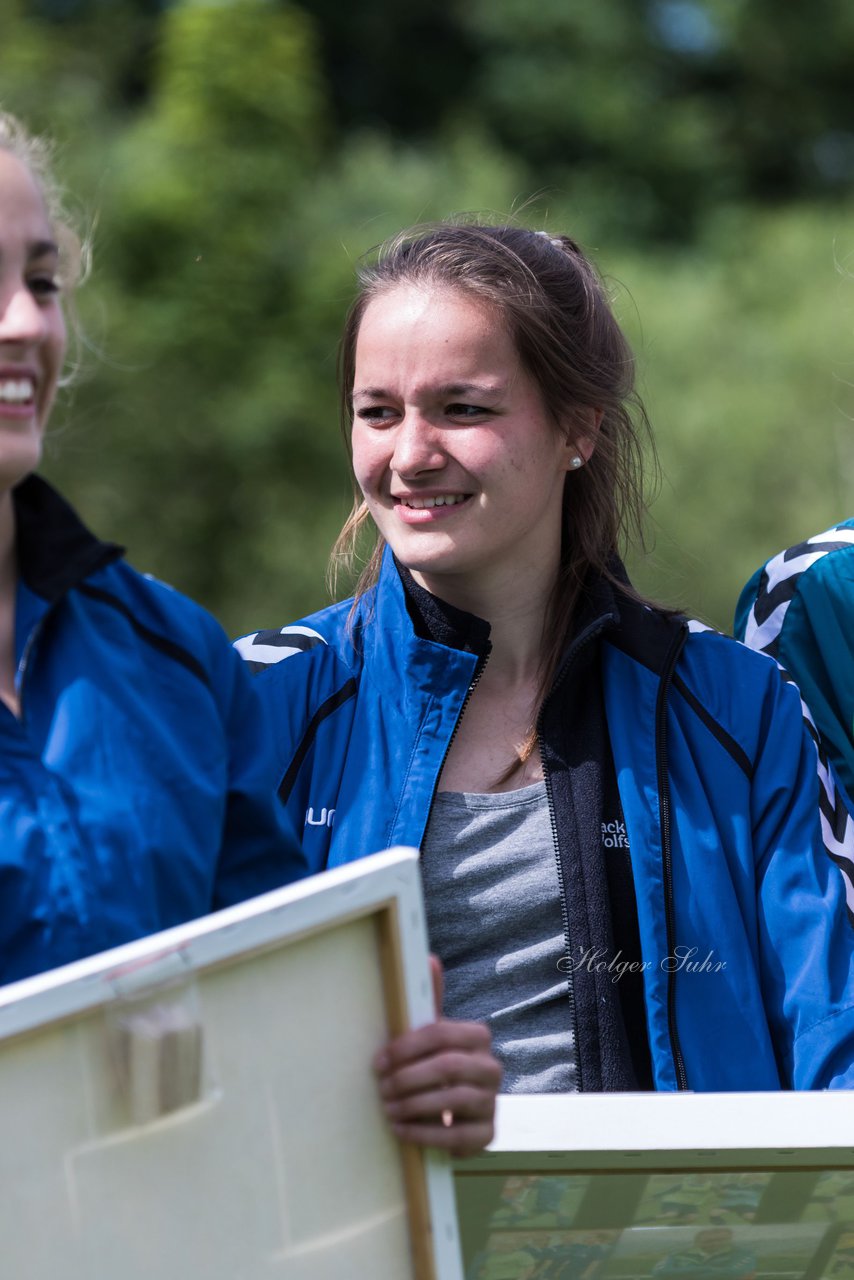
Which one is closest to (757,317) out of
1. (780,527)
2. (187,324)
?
(780,527)

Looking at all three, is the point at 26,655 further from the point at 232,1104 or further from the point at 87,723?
the point at 232,1104

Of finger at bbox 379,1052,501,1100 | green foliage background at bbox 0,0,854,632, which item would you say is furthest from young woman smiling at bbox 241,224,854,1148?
green foliage background at bbox 0,0,854,632

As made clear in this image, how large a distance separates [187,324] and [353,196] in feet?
7.40

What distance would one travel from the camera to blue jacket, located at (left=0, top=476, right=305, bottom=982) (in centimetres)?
146

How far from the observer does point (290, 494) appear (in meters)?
18.4

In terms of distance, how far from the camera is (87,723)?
154 centimetres

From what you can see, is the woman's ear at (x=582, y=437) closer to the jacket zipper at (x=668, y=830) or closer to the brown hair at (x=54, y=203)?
the jacket zipper at (x=668, y=830)

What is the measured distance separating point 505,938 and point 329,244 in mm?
17022

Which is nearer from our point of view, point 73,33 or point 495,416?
point 495,416

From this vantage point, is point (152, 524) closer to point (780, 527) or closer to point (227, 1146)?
point (780, 527)

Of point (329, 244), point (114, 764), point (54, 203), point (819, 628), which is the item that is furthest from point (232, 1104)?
point (329, 244)

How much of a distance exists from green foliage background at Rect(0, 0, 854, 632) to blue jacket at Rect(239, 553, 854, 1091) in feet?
42.3

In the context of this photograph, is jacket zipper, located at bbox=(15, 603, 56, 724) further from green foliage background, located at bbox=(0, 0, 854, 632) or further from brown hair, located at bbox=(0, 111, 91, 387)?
green foliage background, located at bbox=(0, 0, 854, 632)

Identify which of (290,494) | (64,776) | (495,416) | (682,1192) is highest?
(290,494)
